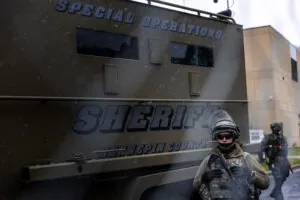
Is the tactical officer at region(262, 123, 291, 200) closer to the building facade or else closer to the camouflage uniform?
the camouflage uniform

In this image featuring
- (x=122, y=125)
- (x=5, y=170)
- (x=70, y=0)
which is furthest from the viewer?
(x=122, y=125)

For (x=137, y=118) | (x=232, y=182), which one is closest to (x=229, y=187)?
(x=232, y=182)

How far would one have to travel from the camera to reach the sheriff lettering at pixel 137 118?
4.46m

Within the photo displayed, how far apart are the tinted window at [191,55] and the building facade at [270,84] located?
1343cm

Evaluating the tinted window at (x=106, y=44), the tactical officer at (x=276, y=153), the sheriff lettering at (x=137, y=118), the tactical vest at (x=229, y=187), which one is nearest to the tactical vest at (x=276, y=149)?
the tactical officer at (x=276, y=153)

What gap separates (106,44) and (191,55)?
134 centimetres

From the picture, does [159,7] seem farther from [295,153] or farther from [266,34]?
[295,153]

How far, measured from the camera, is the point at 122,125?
15.5 ft

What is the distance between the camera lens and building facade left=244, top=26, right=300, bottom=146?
64.1 ft

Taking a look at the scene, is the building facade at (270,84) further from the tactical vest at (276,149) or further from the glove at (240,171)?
the glove at (240,171)

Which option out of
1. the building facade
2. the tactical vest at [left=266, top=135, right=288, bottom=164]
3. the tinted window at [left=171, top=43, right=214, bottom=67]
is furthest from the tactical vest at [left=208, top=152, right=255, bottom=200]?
the building facade

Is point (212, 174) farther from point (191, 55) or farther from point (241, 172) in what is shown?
point (191, 55)

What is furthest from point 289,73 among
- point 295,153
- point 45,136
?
point 45,136

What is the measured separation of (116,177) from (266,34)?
15372 mm
